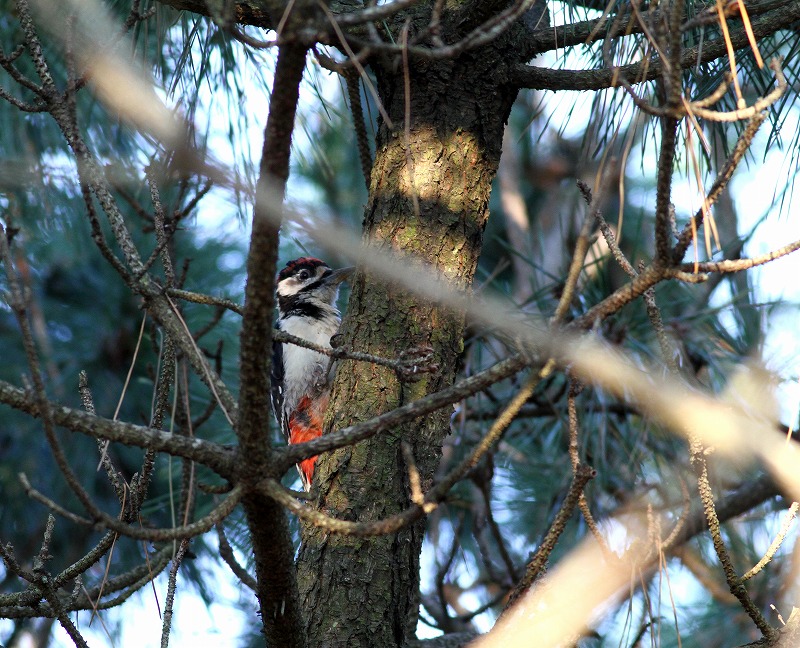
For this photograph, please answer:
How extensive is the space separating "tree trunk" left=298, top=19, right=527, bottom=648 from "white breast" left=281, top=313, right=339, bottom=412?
6.26 feet

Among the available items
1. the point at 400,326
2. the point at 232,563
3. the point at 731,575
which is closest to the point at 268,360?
the point at 400,326

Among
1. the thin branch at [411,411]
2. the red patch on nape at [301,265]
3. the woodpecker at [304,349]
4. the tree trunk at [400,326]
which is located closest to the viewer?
the thin branch at [411,411]

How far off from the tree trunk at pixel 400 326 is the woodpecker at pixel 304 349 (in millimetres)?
1895

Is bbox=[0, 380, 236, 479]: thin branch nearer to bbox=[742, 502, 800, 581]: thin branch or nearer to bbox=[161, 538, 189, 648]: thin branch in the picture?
bbox=[161, 538, 189, 648]: thin branch

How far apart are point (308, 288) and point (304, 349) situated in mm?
313

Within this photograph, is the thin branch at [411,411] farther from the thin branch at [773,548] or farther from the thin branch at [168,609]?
the thin branch at [773,548]

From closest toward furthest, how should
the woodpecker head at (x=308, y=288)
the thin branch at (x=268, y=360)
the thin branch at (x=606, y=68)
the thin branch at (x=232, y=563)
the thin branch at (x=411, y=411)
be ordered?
the thin branch at (x=268, y=360), the thin branch at (x=411, y=411), the thin branch at (x=606, y=68), the thin branch at (x=232, y=563), the woodpecker head at (x=308, y=288)

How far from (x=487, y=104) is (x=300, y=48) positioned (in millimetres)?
1145

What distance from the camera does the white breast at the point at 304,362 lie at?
414 cm

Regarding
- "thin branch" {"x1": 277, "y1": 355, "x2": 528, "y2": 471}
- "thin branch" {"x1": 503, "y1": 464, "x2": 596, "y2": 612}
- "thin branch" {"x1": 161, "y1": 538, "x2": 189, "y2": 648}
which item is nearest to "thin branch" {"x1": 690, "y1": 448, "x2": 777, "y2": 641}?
"thin branch" {"x1": 503, "y1": 464, "x2": 596, "y2": 612}

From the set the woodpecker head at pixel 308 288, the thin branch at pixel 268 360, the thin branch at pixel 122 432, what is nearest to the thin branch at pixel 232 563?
the thin branch at pixel 268 360

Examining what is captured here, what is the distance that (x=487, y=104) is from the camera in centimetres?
226

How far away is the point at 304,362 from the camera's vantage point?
432cm

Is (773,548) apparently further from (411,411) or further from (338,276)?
(338,276)
